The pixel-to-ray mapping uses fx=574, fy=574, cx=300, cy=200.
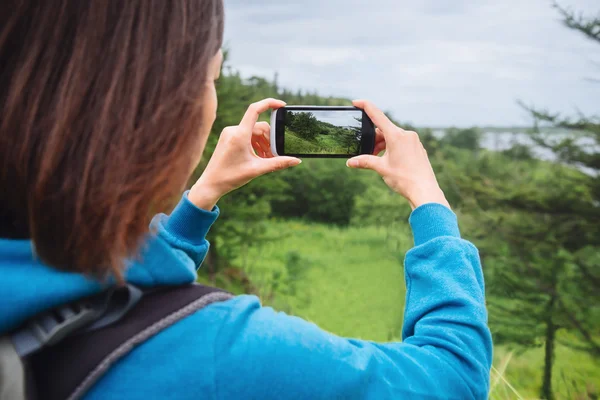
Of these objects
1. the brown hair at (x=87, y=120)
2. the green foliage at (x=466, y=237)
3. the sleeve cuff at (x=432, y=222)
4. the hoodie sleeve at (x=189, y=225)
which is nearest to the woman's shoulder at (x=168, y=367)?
the brown hair at (x=87, y=120)

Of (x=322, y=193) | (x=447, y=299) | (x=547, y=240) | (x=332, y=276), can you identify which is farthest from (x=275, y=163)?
(x=332, y=276)

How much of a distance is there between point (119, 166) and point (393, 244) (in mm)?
7677

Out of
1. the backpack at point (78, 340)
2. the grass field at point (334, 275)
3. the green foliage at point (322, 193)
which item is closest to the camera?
the backpack at point (78, 340)

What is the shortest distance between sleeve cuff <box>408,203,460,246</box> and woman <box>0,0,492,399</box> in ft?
1.02

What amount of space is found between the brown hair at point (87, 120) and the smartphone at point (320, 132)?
2.37ft

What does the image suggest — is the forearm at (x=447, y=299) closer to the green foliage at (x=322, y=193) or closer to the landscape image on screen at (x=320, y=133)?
the landscape image on screen at (x=320, y=133)

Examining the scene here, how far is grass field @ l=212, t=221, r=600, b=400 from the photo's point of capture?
9.38 meters

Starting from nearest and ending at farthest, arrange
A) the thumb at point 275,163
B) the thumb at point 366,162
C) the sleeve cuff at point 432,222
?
the sleeve cuff at point 432,222, the thumb at point 366,162, the thumb at point 275,163

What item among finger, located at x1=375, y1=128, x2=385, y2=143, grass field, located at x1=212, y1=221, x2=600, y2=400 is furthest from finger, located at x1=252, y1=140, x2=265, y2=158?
grass field, located at x1=212, y1=221, x2=600, y2=400

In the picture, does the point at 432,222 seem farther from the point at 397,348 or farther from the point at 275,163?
the point at 275,163

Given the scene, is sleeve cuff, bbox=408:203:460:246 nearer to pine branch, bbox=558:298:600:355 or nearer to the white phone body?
the white phone body

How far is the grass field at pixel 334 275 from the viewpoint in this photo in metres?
9.38

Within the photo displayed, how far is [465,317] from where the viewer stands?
878mm

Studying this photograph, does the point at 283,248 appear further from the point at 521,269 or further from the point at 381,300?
the point at 521,269
